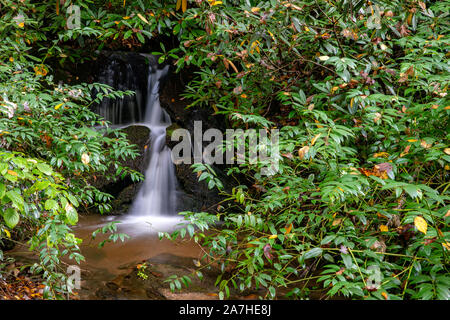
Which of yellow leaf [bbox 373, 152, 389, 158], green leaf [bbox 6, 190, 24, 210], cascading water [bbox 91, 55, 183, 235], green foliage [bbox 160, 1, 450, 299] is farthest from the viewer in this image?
cascading water [bbox 91, 55, 183, 235]

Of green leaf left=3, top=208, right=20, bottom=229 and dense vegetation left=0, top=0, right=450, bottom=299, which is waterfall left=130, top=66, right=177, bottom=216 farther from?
green leaf left=3, top=208, right=20, bottom=229

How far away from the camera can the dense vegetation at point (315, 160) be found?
1.69 metres

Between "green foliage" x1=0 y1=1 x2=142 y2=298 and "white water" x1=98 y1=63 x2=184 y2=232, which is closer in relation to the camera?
"green foliage" x1=0 y1=1 x2=142 y2=298

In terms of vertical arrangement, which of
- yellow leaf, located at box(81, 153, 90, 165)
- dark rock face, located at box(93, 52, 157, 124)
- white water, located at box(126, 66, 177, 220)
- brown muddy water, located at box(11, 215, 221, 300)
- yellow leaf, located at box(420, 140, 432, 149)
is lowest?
brown muddy water, located at box(11, 215, 221, 300)

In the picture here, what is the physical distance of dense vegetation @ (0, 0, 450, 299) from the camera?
1.69 m

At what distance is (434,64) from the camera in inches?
98.9

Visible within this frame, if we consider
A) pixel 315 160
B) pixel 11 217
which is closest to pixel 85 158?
pixel 11 217

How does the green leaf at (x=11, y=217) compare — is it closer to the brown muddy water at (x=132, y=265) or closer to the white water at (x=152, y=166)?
the brown muddy water at (x=132, y=265)

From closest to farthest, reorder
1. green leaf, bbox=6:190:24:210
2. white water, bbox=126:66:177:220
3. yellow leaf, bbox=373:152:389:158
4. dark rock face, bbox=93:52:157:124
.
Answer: green leaf, bbox=6:190:24:210
yellow leaf, bbox=373:152:389:158
white water, bbox=126:66:177:220
dark rock face, bbox=93:52:157:124

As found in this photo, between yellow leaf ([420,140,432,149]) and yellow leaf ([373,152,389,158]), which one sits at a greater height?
yellow leaf ([420,140,432,149])

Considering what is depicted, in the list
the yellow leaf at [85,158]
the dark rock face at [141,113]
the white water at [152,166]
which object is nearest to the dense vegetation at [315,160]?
the yellow leaf at [85,158]

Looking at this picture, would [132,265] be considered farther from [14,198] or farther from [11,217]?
[14,198]

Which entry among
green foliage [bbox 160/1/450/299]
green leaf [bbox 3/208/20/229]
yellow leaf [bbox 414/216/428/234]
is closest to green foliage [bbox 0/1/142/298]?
green leaf [bbox 3/208/20/229]
